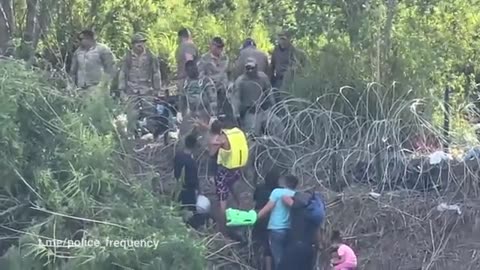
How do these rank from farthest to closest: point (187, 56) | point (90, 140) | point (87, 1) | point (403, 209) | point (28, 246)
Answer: point (87, 1) < point (187, 56) < point (403, 209) < point (90, 140) < point (28, 246)

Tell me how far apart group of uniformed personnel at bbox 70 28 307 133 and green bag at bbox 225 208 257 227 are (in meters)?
2.32

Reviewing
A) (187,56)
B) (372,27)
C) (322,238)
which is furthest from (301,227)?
(187,56)

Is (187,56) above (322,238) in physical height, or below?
above

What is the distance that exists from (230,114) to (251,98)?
0.47 m

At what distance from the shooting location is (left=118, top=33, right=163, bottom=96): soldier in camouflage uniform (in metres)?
16.5

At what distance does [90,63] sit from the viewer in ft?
53.3

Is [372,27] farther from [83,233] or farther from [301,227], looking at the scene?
[83,233]

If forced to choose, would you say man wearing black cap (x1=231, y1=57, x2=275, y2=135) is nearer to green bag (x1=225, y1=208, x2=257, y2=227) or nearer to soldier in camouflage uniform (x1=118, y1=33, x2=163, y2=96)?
soldier in camouflage uniform (x1=118, y1=33, x2=163, y2=96)

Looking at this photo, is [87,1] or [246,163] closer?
[246,163]

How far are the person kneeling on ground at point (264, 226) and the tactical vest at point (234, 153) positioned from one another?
1.94 ft

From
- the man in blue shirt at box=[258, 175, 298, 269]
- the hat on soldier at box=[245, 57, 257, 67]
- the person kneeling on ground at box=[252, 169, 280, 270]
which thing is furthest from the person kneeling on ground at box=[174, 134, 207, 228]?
the hat on soldier at box=[245, 57, 257, 67]

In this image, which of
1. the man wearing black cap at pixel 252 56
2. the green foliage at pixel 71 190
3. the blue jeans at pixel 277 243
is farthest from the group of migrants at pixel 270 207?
the man wearing black cap at pixel 252 56

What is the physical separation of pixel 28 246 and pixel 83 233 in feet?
1.83

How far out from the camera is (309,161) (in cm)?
1459
